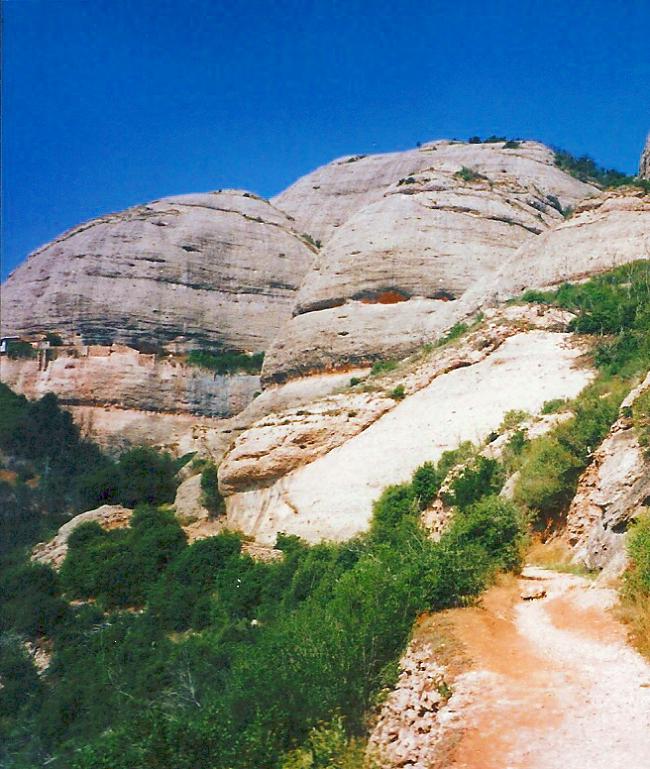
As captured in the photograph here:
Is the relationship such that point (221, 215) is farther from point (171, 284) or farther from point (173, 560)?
point (173, 560)

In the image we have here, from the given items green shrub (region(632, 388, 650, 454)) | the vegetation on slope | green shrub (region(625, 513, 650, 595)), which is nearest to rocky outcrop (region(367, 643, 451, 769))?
green shrub (region(625, 513, 650, 595))

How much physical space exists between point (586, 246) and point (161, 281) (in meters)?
21.4

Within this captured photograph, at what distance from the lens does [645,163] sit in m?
28.6

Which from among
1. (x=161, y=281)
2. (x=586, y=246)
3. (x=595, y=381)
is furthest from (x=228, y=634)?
(x=161, y=281)

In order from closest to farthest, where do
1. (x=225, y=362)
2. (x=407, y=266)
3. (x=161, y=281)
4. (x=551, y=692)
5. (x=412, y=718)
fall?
(x=551, y=692)
(x=412, y=718)
(x=407, y=266)
(x=225, y=362)
(x=161, y=281)

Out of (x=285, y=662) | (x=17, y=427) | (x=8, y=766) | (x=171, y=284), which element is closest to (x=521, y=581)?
(x=285, y=662)

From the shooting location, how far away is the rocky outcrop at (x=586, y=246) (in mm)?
20453

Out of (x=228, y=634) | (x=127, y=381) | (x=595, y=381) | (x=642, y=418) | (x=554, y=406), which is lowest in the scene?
(x=228, y=634)

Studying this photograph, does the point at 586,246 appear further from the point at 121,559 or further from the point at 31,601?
the point at 31,601

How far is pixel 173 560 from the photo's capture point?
16.7 m

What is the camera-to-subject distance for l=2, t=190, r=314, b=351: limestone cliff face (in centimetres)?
3538

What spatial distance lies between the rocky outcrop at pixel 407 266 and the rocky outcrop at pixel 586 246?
1488mm

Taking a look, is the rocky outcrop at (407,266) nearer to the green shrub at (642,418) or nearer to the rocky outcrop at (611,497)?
the rocky outcrop at (611,497)

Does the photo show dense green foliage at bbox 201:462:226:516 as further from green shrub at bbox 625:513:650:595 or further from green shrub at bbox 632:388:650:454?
green shrub at bbox 625:513:650:595
